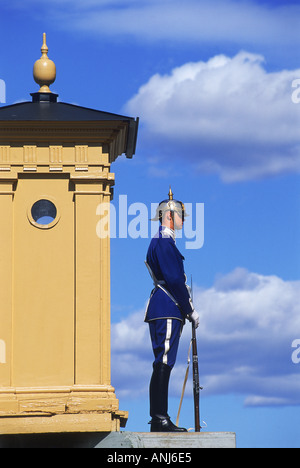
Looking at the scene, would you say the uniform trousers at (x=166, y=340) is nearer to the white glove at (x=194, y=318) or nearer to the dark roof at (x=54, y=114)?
the white glove at (x=194, y=318)

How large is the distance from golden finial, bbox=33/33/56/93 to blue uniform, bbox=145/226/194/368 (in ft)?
10.8

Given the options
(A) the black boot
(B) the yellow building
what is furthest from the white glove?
(B) the yellow building

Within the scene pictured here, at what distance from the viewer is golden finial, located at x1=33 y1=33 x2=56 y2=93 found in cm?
1908

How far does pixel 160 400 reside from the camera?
1723 centimetres

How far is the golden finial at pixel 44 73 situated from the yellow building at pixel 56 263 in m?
0.85

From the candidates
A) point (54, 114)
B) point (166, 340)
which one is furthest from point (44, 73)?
point (166, 340)

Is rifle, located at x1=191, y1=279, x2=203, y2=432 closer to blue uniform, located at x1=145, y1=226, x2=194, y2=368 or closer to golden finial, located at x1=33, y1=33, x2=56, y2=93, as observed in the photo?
blue uniform, located at x1=145, y1=226, x2=194, y2=368

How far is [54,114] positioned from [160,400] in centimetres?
451

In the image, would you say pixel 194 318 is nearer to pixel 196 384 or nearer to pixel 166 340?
pixel 166 340
